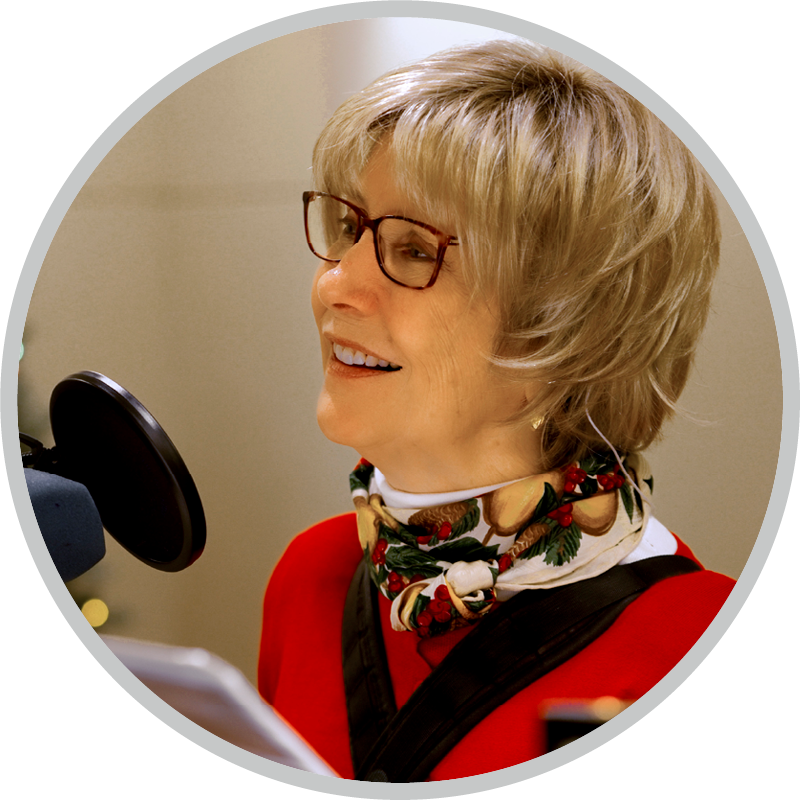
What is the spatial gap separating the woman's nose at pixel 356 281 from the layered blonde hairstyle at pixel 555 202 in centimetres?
7

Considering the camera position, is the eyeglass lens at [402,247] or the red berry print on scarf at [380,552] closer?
the eyeglass lens at [402,247]

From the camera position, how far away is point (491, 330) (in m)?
0.86

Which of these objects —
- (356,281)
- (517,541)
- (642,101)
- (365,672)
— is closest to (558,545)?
(517,541)

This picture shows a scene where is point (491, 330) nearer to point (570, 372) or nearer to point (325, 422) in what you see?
point (570, 372)

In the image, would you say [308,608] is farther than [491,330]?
Yes

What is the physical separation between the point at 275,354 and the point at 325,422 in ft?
0.34

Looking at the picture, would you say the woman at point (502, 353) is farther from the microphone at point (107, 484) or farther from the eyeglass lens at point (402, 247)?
the microphone at point (107, 484)

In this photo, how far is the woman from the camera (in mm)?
819

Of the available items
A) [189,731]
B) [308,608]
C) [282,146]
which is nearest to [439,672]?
[308,608]

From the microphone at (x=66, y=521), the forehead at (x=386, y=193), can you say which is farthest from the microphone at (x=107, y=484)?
the forehead at (x=386, y=193)

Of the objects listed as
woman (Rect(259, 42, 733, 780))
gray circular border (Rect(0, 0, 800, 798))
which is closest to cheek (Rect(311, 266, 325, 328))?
woman (Rect(259, 42, 733, 780))

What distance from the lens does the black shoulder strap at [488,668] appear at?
2.84 feet

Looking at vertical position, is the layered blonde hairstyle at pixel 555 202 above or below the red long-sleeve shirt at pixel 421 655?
above

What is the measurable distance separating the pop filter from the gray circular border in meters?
0.08
